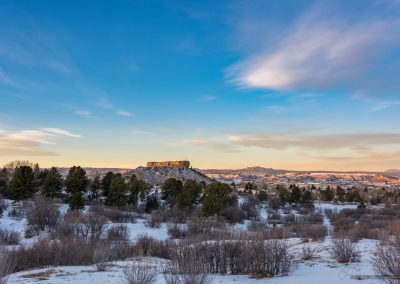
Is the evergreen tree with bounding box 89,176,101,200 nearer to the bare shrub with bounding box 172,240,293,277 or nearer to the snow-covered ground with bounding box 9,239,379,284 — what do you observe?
the snow-covered ground with bounding box 9,239,379,284

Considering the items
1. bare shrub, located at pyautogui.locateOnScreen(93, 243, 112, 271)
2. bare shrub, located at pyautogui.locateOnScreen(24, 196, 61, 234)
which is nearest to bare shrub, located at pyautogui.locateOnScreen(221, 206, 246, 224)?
bare shrub, located at pyautogui.locateOnScreen(24, 196, 61, 234)

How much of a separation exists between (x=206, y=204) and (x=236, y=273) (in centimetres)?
2965

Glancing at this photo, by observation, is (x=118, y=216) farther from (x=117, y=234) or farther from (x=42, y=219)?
(x=117, y=234)

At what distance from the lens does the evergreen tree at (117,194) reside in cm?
4572

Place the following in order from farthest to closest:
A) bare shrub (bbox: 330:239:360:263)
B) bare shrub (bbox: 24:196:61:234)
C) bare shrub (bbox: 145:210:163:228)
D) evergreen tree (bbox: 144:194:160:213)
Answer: evergreen tree (bbox: 144:194:160:213), bare shrub (bbox: 145:210:163:228), bare shrub (bbox: 24:196:61:234), bare shrub (bbox: 330:239:360:263)

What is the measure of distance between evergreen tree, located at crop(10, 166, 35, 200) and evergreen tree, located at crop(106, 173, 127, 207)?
26.5ft

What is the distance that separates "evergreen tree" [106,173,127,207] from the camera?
4572 centimetres

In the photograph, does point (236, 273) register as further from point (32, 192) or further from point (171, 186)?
point (171, 186)

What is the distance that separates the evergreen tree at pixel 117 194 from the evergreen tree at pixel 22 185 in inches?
319

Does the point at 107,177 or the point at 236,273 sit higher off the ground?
the point at 107,177

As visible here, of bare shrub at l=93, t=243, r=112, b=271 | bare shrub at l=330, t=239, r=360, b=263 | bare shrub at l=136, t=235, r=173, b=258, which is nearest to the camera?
bare shrub at l=93, t=243, r=112, b=271

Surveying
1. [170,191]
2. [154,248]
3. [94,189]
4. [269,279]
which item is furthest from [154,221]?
[269,279]

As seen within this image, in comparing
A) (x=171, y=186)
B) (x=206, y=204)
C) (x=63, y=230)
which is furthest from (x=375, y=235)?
(x=171, y=186)

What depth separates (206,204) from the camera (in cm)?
4350
